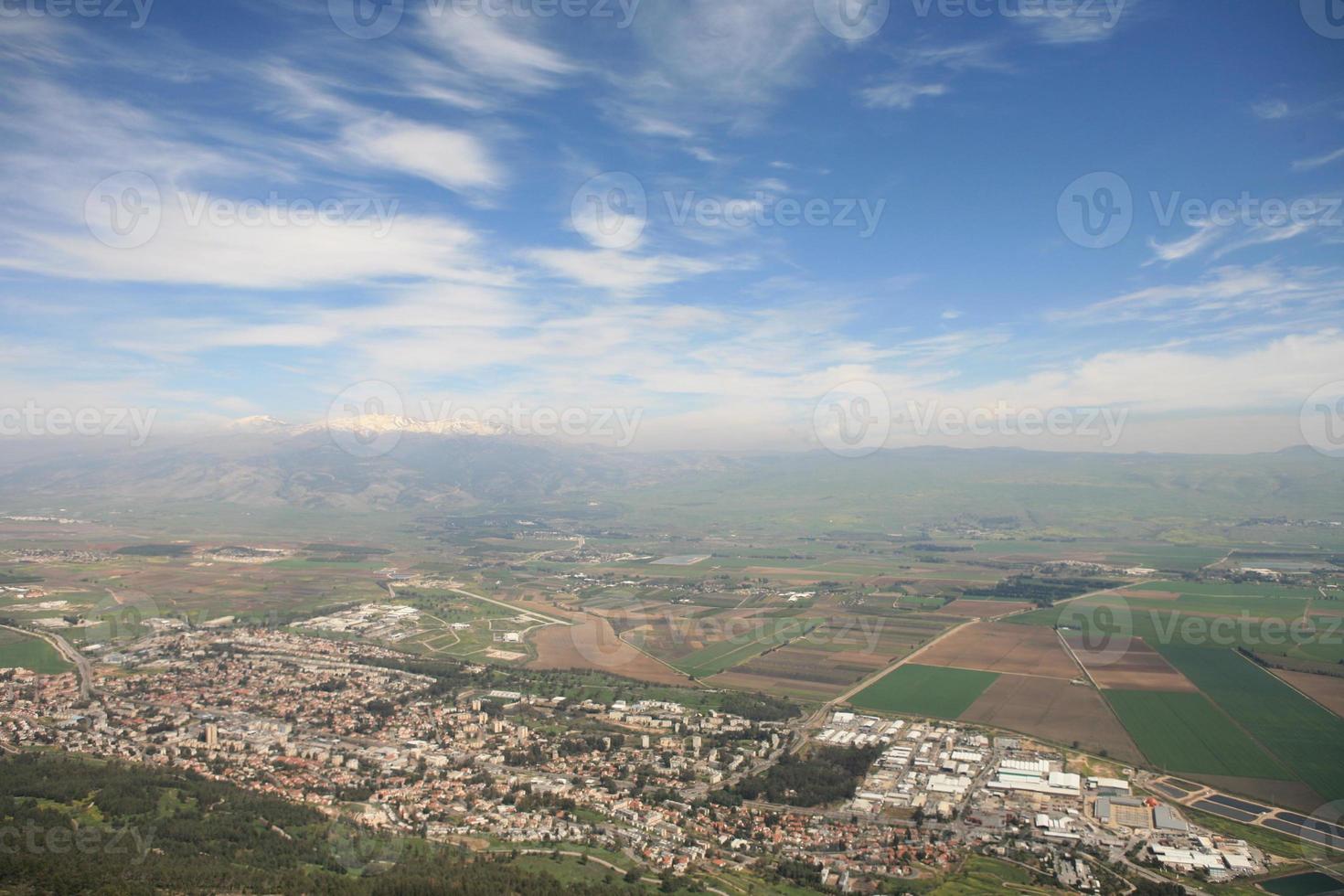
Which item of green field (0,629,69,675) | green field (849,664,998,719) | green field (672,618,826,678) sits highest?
green field (0,629,69,675)

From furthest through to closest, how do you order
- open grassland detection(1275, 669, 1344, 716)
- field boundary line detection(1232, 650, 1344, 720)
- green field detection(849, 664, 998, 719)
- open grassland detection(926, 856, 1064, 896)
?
green field detection(849, 664, 998, 719)
open grassland detection(1275, 669, 1344, 716)
field boundary line detection(1232, 650, 1344, 720)
open grassland detection(926, 856, 1064, 896)

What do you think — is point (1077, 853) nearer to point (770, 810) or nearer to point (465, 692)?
point (770, 810)

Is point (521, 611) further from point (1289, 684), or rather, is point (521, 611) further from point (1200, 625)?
point (1289, 684)

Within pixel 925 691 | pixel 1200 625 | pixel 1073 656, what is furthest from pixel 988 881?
pixel 1200 625

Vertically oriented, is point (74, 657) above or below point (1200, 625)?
below

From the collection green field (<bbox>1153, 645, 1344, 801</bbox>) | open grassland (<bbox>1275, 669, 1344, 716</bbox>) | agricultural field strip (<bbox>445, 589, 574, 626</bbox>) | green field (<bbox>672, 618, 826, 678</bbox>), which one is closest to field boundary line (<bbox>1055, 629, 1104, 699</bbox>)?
green field (<bbox>1153, 645, 1344, 801</bbox>)

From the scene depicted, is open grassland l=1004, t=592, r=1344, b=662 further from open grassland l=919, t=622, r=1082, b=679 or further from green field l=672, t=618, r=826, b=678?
green field l=672, t=618, r=826, b=678

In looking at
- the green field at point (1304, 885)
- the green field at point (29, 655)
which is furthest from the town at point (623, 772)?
the green field at point (29, 655)
